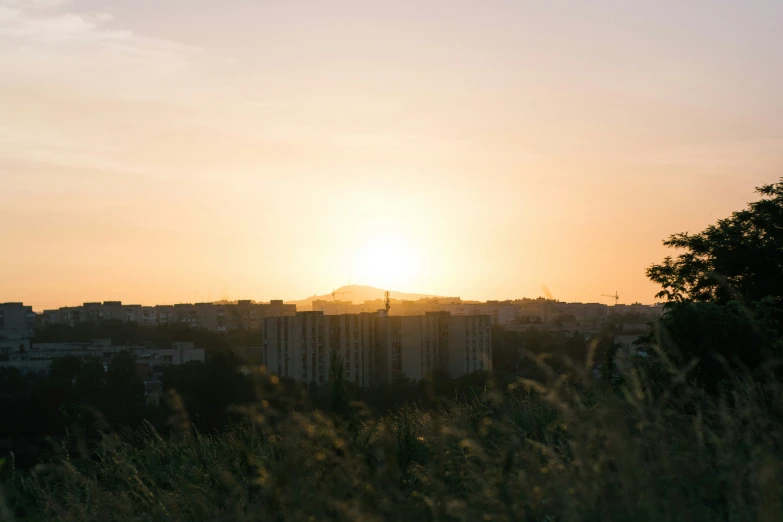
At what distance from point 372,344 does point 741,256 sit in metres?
40.3

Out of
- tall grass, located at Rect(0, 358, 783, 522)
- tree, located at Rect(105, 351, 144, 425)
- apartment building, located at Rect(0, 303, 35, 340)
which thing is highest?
apartment building, located at Rect(0, 303, 35, 340)

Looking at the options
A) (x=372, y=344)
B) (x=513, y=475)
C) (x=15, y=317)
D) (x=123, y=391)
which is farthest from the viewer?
(x=15, y=317)

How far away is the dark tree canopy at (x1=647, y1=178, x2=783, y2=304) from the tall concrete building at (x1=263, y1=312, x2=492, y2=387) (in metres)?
34.0

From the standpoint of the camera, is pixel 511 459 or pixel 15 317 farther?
pixel 15 317

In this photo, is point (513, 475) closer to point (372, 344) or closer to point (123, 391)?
point (123, 391)

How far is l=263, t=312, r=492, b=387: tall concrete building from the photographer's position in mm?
54781

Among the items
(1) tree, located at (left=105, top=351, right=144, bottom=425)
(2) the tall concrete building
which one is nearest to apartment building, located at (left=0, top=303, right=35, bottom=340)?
(2) the tall concrete building

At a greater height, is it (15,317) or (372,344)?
(15,317)

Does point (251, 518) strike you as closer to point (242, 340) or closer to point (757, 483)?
point (757, 483)

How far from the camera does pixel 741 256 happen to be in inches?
691

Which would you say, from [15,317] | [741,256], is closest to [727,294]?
[741,256]

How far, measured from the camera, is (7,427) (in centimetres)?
3353

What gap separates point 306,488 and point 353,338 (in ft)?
168

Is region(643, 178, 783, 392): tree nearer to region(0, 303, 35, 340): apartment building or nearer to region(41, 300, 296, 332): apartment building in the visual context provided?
region(41, 300, 296, 332): apartment building
